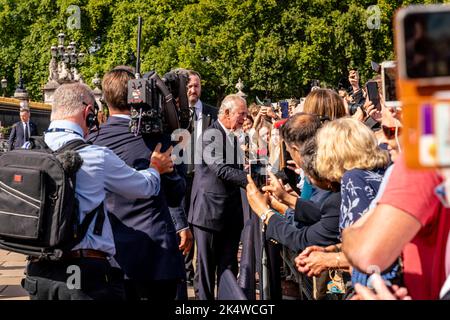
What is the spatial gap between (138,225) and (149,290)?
36 centimetres

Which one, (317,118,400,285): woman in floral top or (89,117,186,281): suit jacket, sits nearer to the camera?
(317,118,400,285): woman in floral top

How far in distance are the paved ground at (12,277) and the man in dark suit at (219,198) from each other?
100 cm

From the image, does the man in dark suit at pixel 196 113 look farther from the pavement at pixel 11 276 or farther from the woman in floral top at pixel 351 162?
the woman in floral top at pixel 351 162

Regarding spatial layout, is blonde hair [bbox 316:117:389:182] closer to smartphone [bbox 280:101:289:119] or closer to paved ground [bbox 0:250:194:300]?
paved ground [bbox 0:250:194:300]

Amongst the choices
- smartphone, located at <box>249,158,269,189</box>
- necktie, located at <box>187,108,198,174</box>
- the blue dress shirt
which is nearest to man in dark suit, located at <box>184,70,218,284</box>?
necktie, located at <box>187,108,198,174</box>

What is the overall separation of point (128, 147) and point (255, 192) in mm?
740

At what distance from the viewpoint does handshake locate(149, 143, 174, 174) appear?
13.6 feet

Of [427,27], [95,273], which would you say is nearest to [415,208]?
[427,27]

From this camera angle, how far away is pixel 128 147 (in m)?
4.38

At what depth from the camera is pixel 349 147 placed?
138 inches

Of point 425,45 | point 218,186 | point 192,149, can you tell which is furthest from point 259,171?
point 425,45

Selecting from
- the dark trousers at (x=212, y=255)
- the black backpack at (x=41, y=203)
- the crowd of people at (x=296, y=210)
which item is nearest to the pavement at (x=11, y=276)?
the dark trousers at (x=212, y=255)

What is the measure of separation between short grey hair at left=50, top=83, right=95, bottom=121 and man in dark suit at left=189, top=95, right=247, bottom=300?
112 inches

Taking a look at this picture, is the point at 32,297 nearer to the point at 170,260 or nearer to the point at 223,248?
the point at 170,260
